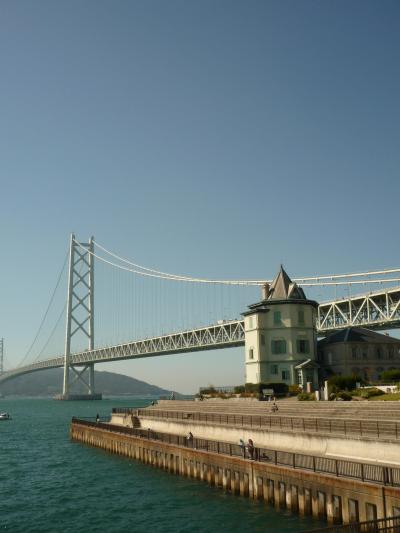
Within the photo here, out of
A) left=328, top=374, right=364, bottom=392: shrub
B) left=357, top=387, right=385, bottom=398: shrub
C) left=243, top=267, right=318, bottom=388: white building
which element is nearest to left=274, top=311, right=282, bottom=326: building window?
left=243, top=267, right=318, bottom=388: white building

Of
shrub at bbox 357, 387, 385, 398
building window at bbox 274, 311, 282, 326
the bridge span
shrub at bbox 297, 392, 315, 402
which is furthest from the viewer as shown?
the bridge span

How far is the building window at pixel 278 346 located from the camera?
62938mm

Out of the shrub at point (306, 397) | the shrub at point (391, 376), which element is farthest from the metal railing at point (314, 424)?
the shrub at point (391, 376)

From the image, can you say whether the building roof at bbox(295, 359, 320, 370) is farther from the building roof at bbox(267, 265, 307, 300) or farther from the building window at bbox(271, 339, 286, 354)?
the building roof at bbox(267, 265, 307, 300)

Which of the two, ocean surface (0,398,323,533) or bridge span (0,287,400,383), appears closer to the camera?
ocean surface (0,398,323,533)

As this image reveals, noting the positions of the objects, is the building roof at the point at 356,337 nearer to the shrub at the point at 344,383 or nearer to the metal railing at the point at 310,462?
the shrub at the point at 344,383

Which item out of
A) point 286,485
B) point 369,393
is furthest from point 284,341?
point 286,485

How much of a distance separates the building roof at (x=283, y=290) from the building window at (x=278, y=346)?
4.74 meters

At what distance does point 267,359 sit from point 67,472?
26.6 m

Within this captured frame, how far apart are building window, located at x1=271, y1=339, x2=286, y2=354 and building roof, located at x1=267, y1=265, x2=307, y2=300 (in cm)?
474

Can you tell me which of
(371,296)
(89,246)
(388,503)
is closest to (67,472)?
(388,503)

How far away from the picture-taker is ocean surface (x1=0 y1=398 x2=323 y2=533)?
26672 mm

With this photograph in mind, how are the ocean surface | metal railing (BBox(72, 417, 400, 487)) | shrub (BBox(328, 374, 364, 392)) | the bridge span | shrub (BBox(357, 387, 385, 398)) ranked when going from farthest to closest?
the bridge span < shrub (BBox(328, 374, 364, 392)) < shrub (BBox(357, 387, 385, 398)) < the ocean surface < metal railing (BBox(72, 417, 400, 487))

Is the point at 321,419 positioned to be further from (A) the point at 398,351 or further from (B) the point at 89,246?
(B) the point at 89,246
